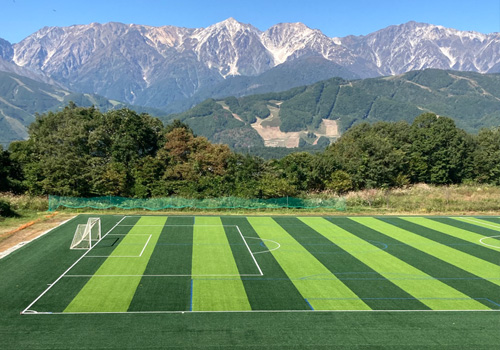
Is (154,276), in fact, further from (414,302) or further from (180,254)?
→ (414,302)

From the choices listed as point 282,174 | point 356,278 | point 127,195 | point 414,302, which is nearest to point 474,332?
point 414,302

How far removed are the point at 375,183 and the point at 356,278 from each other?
1548 inches

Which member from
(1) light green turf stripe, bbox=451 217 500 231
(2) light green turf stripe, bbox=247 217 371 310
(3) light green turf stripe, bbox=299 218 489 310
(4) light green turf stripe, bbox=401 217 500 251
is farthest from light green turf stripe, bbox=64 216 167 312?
(1) light green turf stripe, bbox=451 217 500 231

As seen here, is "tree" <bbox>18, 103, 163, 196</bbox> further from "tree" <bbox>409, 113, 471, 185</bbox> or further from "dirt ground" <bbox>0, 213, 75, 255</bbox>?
"tree" <bbox>409, 113, 471, 185</bbox>

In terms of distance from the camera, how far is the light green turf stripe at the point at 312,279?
20.9 m

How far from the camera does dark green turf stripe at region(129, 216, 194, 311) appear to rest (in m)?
20.3

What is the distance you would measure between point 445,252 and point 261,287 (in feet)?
54.0

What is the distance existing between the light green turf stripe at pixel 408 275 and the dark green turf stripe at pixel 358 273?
12.8 inches

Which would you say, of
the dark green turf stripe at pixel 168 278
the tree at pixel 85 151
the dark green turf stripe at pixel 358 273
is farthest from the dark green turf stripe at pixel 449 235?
the tree at pixel 85 151

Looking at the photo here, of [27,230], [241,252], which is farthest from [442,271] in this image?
[27,230]

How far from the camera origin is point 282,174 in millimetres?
57406

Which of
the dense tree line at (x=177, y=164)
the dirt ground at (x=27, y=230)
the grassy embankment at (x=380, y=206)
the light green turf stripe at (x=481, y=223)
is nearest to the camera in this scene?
the dirt ground at (x=27, y=230)

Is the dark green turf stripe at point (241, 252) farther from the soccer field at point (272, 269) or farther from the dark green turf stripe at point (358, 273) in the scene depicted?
the dark green turf stripe at point (358, 273)

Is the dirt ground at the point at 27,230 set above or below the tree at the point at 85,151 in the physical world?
below
